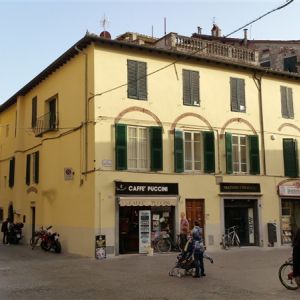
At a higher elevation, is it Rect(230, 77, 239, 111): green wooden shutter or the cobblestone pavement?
Rect(230, 77, 239, 111): green wooden shutter

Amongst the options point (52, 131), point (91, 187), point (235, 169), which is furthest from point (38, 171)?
point (235, 169)

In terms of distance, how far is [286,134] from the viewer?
86.5 ft

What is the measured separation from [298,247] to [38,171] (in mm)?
20066

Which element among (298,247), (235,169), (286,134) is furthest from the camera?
(286,134)

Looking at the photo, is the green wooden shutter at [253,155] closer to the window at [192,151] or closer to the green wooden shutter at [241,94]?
the green wooden shutter at [241,94]

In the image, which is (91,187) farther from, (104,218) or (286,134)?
(286,134)

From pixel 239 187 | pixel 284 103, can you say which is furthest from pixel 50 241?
pixel 284 103

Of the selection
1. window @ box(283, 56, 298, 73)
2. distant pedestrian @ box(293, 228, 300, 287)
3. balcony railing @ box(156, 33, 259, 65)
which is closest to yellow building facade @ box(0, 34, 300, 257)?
balcony railing @ box(156, 33, 259, 65)

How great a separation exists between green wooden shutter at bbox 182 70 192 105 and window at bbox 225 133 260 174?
8.69 feet

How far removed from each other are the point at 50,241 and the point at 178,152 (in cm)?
721

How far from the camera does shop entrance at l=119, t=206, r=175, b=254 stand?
68.7 ft

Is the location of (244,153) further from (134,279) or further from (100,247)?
(134,279)

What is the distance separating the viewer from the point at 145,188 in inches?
828

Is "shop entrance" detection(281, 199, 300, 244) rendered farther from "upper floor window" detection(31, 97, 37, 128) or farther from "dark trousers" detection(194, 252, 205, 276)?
"upper floor window" detection(31, 97, 37, 128)
